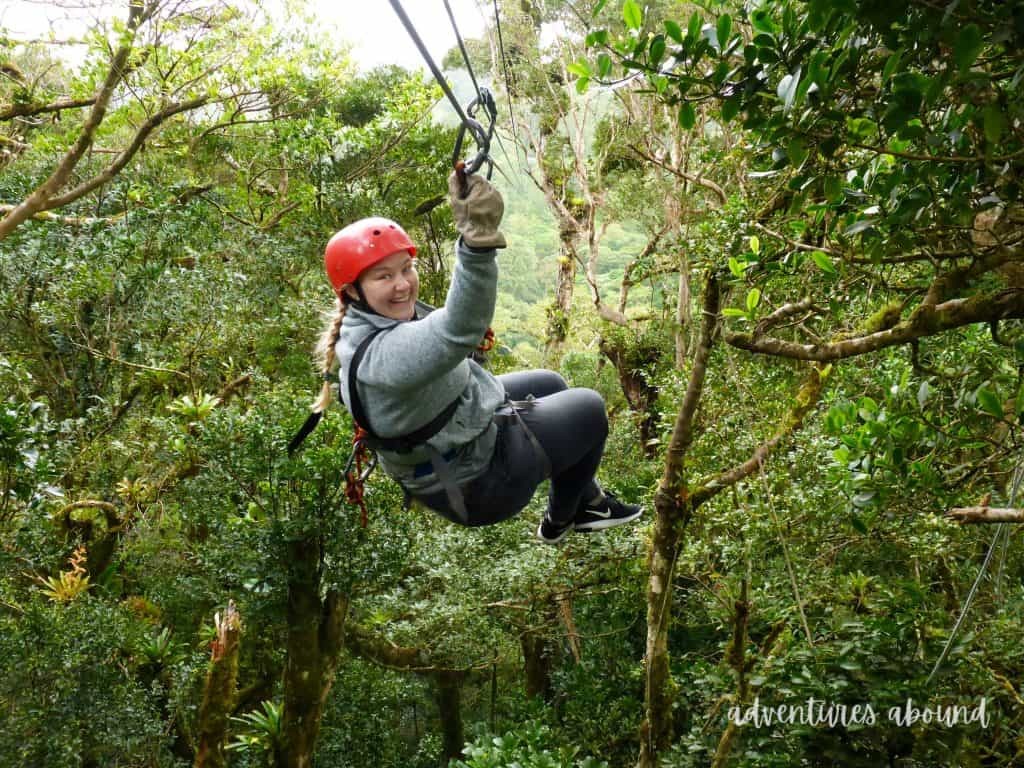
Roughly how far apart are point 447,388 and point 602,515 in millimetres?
1155

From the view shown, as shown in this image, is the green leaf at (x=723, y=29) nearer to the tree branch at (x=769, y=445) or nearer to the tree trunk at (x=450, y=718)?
the tree branch at (x=769, y=445)

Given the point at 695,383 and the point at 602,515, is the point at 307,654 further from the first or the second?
the point at 695,383

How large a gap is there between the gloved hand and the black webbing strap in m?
0.52

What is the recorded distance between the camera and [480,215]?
1683 mm

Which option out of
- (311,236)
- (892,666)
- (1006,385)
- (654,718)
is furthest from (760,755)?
(311,236)

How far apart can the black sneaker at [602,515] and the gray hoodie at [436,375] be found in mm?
819

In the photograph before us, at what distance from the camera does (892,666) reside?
12.1ft

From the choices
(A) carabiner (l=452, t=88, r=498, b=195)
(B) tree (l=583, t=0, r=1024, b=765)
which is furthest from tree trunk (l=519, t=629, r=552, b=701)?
(A) carabiner (l=452, t=88, r=498, b=195)

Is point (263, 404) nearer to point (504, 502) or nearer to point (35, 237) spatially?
point (35, 237)

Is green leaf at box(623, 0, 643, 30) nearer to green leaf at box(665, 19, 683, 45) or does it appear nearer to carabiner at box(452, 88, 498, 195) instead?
green leaf at box(665, 19, 683, 45)

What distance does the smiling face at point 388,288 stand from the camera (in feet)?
7.22

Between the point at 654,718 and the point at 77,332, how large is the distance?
6.73 meters

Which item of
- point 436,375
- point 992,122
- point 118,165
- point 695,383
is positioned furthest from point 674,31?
point 118,165

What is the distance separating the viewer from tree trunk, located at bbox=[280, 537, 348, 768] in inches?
242
